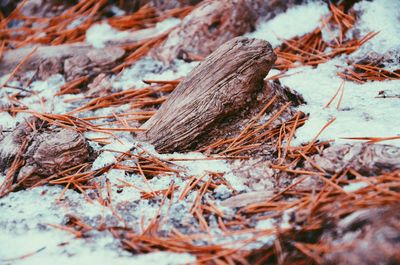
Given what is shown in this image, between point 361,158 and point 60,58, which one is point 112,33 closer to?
point 60,58

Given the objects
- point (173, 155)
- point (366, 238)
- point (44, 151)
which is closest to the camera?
point (366, 238)

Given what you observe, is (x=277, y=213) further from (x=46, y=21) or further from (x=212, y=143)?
(x=46, y=21)

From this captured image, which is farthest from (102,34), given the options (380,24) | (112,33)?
(380,24)

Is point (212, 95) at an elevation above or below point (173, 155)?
above

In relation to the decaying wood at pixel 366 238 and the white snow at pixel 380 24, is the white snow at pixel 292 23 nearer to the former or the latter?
the white snow at pixel 380 24

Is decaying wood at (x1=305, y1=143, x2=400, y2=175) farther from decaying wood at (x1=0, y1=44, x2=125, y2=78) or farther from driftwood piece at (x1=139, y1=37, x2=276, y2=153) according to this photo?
decaying wood at (x1=0, y1=44, x2=125, y2=78)

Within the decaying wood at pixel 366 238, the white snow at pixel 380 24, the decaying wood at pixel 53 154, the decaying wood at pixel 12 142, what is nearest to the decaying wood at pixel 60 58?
the decaying wood at pixel 12 142

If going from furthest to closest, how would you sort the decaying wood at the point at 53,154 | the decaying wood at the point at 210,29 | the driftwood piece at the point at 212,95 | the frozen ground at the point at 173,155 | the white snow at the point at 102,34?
the white snow at the point at 102,34, the decaying wood at the point at 210,29, the driftwood piece at the point at 212,95, the decaying wood at the point at 53,154, the frozen ground at the point at 173,155
